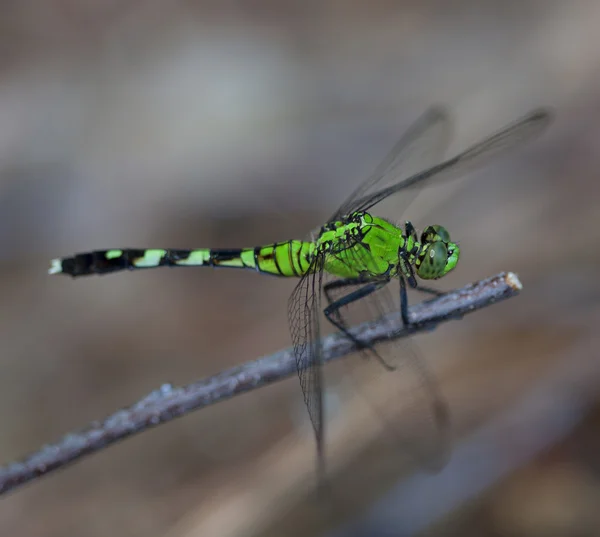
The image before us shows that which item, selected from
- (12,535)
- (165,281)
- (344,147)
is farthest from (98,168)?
(12,535)

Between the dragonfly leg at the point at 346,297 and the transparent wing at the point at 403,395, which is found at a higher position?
the dragonfly leg at the point at 346,297

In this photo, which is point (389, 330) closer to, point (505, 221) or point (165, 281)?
point (505, 221)

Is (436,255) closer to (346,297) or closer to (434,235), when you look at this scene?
(434,235)

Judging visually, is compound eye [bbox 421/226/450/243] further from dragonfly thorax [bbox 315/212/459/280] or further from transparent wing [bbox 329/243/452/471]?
transparent wing [bbox 329/243/452/471]

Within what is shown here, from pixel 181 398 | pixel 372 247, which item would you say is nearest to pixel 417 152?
pixel 372 247

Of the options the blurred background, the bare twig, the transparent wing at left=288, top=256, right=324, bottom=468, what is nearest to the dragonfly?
the transparent wing at left=288, top=256, right=324, bottom=468

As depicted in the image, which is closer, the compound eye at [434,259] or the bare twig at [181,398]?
the bare twig at [181,398]

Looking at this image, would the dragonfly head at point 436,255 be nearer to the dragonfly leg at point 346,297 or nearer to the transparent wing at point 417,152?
the dragonfly leg at point 346,297

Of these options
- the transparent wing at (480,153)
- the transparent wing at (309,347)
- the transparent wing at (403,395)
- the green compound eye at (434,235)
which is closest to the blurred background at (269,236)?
the transparent wing at (403,395)
